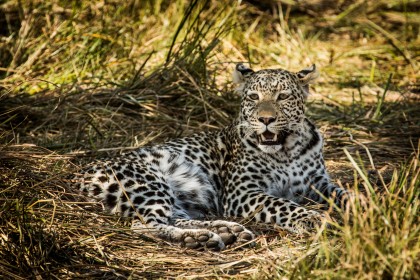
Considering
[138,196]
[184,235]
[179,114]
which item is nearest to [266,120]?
[138,196]

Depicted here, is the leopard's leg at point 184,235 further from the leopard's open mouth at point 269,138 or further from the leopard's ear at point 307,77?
the leopard's ear at point 307,77

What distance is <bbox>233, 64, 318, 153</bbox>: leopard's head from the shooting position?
736cm

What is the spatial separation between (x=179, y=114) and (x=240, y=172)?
2108 millimetres

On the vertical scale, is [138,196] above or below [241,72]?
below

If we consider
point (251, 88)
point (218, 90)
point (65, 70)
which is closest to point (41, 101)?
point (65, 70)

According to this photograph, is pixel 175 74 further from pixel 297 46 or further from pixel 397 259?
pixel 397 259

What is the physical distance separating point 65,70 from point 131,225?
13.9 feet

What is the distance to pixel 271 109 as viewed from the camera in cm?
733

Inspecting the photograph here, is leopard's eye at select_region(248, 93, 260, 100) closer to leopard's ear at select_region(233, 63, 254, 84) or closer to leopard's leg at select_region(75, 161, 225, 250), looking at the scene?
leopard's ear at select_region(233, 63, 254, 84)

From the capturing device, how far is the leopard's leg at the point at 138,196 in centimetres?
659

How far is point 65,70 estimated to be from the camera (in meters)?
10.5

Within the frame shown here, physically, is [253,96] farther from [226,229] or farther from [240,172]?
[226,229]

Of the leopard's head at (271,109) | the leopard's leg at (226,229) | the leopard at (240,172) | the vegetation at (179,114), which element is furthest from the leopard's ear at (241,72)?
the leopard's leg at (226,229)

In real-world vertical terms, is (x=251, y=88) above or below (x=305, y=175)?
above
